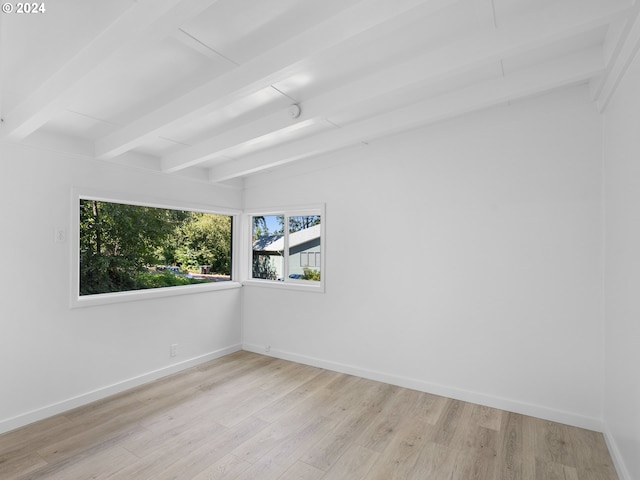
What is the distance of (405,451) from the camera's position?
2441 mm

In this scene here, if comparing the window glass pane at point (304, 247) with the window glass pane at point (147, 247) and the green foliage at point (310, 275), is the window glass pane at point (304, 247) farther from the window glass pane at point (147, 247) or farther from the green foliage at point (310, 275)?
the window glass pane at point (147, 247)

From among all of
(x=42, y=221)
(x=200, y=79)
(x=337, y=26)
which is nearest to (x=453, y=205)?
(x=337, y=26)

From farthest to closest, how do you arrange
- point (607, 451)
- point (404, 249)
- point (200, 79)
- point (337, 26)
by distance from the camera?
1. point (404, 249)
2. point (607, 451)
3. point (200, 79)
4. point (337, 26)

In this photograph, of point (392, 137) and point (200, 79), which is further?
point (392, 137)

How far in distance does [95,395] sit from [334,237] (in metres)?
2.80

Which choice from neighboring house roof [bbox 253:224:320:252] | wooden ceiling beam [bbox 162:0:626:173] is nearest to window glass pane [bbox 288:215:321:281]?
neighboring house roof [bbox 253:224:320:252]

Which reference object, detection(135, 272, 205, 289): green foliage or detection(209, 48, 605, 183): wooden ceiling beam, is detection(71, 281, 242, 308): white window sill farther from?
detection(209, 48, 605, 183): wooden ceiling beam

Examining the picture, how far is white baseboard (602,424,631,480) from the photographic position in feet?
6.70

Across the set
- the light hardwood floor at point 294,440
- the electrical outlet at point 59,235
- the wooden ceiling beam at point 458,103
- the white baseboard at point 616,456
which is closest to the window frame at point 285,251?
the wooden ceiling beam at point 458,103

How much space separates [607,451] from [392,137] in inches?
122

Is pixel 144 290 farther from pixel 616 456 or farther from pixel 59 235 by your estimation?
pixel 616 456

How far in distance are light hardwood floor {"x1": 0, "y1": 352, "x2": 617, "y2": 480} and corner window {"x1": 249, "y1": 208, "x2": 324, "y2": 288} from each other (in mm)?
1444

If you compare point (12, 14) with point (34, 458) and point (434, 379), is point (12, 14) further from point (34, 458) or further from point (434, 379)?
point (434, 379)

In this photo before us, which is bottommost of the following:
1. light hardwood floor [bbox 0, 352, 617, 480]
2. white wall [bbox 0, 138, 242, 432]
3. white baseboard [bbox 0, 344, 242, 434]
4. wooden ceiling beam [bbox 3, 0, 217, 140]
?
light hardwood floor [bbox 0, 352, 617, 480]
